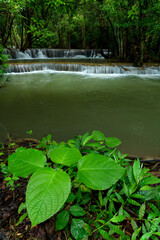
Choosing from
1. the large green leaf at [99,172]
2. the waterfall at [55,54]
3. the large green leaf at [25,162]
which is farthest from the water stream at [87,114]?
the waterfall at [55,54]

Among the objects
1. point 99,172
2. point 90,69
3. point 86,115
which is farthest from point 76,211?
point 90,69

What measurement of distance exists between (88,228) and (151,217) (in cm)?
40

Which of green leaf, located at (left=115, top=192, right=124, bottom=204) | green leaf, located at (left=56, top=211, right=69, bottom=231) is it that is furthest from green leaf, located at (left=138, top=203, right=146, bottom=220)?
green leaf, located at (left=56, top=211, right=69, bottom=231)

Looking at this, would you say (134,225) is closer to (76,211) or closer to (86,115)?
(76,211)

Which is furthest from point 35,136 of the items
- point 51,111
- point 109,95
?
point 109,95

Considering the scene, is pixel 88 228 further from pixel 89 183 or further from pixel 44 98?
pixel 44 98

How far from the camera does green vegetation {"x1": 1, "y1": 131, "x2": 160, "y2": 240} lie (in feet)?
2.26

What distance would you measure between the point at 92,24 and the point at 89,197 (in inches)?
987

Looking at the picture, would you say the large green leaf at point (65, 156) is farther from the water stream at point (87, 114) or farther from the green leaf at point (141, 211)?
the water stream at point (87, 114)

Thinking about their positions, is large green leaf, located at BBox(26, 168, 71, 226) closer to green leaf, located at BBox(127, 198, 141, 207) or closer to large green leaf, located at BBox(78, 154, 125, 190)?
large green leaf, located at BBox(78, 154, 125, 190)

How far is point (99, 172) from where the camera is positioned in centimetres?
82

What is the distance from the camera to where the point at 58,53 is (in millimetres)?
18359

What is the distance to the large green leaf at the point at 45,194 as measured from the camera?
62 centimetres

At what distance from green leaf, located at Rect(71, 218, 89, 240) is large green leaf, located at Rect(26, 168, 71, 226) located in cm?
A: 30
